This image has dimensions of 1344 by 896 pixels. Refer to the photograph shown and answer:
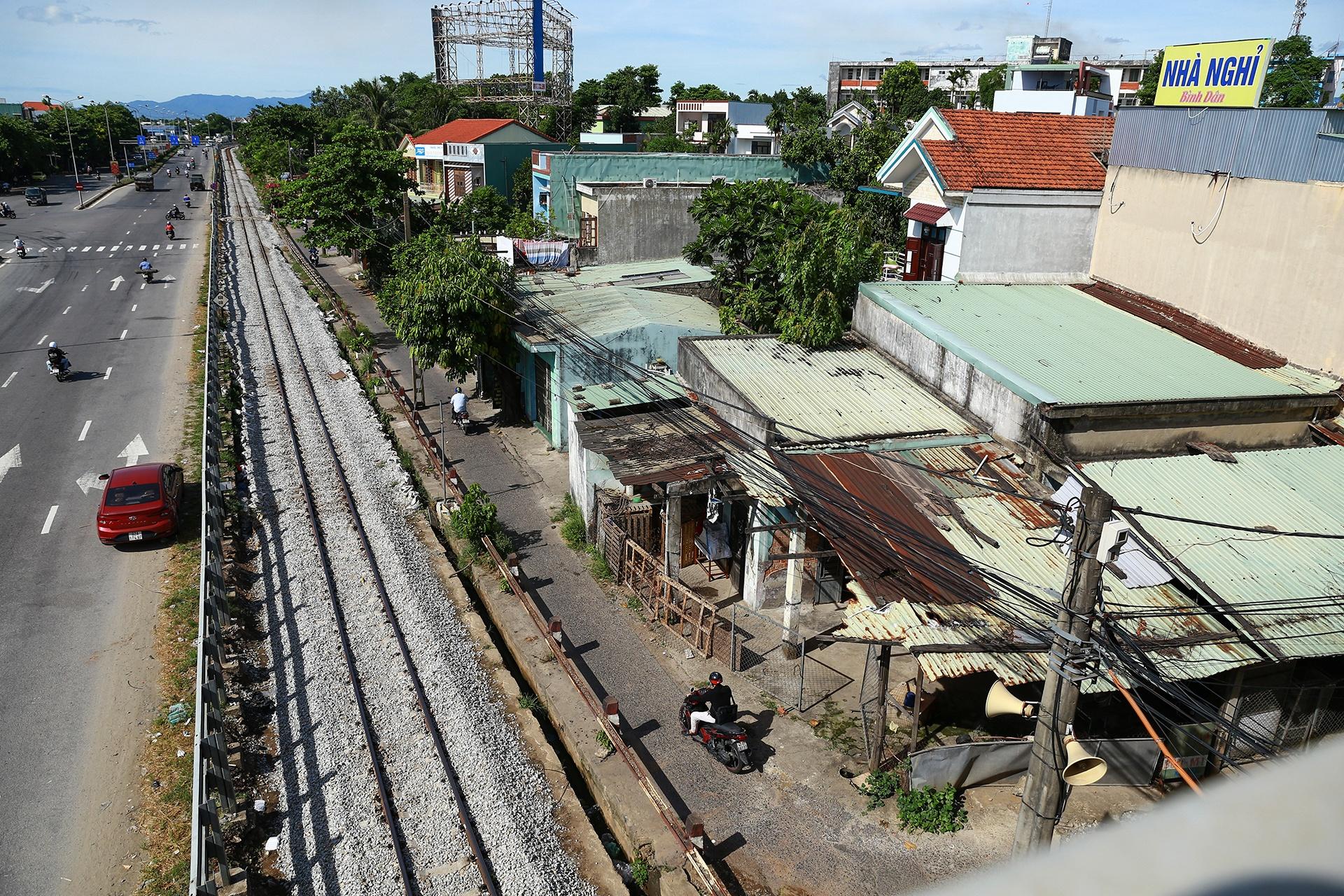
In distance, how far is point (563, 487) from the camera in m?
22.9

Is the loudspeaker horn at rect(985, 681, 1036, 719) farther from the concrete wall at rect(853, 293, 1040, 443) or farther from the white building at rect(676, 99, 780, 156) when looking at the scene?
the white building at rect(676, 99, 780, 156)

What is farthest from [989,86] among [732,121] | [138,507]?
[138,507]

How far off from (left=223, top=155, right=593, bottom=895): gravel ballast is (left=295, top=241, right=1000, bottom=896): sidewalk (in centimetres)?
195

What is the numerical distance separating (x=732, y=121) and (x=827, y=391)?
251 ft

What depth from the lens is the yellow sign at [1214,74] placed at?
1705 centimetres

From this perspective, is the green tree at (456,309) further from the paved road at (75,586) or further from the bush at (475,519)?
the paved road at (75,586)

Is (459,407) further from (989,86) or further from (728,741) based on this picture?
(989,86)

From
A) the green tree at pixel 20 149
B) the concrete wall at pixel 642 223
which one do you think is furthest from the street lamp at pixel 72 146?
the concrete wall at pixel 642 223

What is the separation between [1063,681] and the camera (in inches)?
329

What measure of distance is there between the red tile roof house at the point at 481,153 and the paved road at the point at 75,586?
20.5m

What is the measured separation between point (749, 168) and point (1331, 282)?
29.9 metres

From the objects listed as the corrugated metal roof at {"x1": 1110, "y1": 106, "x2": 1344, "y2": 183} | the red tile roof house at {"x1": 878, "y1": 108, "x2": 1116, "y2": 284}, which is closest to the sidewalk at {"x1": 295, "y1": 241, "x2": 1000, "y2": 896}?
the red tile roof house at {"x1": 878, "y1": 108, "x2": 1116, "y2": 284}

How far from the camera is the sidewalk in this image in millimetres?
11523

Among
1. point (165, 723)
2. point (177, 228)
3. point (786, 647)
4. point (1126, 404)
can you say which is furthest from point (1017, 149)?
point (177, 228)
